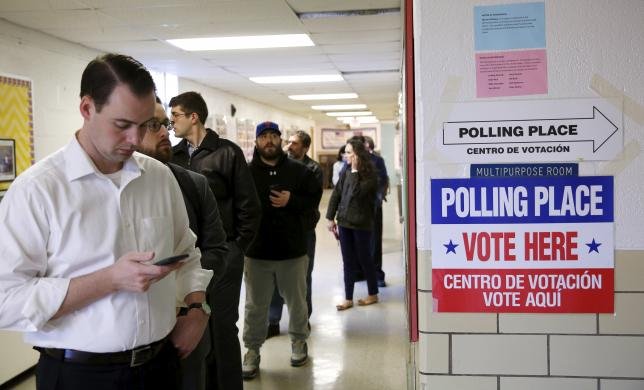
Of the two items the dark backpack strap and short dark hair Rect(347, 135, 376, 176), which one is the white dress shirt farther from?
short dark hair Rect(347, 135, 376, 176)

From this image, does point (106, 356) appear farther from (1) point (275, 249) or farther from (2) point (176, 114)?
(1) point (275, 249)

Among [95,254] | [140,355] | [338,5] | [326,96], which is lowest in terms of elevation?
[140,355]

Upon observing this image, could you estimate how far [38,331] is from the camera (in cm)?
141

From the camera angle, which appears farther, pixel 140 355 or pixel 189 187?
pixel 189 187

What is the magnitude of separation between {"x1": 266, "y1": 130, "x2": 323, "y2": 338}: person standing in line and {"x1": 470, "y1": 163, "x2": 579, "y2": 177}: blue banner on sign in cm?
236

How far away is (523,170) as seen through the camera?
5.09ft

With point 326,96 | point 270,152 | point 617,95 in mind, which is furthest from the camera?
point 326,96

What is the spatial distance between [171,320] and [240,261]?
132 centimetres

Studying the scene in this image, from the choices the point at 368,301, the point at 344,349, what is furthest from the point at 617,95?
the point at 368,301

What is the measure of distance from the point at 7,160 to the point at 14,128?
27 centimetres

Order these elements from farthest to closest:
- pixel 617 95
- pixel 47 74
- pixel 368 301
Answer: pixel 368 301
pixel 47 74
pixel 617 95

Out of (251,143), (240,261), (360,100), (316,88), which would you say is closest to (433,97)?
(240,261)

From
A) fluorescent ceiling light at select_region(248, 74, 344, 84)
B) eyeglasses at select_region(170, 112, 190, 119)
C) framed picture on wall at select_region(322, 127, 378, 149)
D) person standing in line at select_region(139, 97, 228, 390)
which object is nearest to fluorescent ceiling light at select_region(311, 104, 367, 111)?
fluorescent ceiling light at select_region(248, 74, 344, 84)

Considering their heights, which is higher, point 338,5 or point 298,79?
point 298,79
